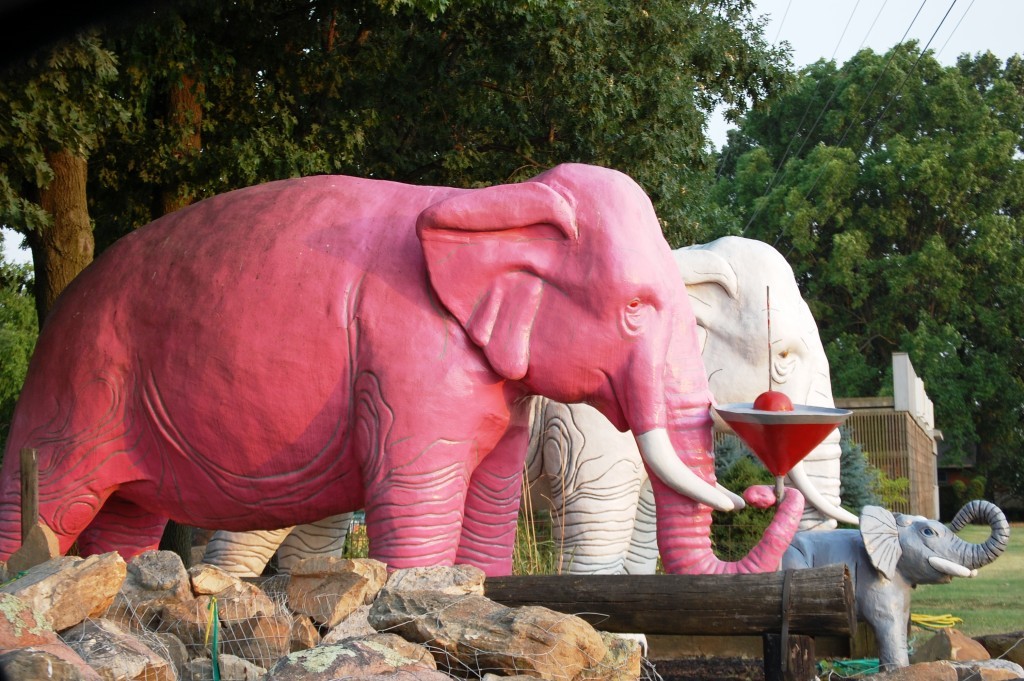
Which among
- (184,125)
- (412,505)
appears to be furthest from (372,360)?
(184,125)

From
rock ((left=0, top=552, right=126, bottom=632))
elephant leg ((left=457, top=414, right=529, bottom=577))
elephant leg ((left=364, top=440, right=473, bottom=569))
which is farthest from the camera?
elephant leg ((left=457, top=414, right=529, bottom=577))

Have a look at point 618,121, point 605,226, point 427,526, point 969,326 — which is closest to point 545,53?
point 618,121

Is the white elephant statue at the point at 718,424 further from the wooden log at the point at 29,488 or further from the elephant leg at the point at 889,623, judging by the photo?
the wooden log at the point at 29,488

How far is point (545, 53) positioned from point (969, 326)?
24.9m

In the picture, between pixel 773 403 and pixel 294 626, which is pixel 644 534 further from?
pixel 294 626

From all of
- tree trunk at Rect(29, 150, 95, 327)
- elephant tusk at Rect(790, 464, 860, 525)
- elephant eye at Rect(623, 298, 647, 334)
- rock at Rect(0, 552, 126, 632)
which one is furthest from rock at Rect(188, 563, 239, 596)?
tree trunk at Rect(29, 150, 95, 327)

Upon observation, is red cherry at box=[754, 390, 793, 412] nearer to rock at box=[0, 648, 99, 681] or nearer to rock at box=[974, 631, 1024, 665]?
rock at box=[974, 631, 1024, 665]

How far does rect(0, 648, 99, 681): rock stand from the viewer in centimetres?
340

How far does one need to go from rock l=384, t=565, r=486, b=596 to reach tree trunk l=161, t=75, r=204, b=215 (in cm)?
599

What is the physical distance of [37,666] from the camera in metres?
3.43

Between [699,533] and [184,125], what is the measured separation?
5975 mm

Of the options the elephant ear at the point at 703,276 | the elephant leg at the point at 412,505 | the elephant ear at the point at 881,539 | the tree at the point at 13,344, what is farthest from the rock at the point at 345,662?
the tree at the point at 13,344

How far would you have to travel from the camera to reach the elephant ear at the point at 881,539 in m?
7.84

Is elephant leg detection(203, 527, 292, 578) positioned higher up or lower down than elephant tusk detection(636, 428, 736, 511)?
lower down
